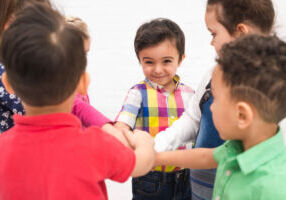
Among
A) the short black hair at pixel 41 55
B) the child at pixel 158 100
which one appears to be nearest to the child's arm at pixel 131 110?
the child at pixel 158 100

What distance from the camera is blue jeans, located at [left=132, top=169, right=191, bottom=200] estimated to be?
4.25ft

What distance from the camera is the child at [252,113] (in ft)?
2.21

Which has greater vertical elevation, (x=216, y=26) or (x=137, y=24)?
(x=137, y=24)

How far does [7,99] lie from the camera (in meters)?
0.91

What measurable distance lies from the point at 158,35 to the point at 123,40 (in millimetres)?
1009

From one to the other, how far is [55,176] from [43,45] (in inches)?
9.9

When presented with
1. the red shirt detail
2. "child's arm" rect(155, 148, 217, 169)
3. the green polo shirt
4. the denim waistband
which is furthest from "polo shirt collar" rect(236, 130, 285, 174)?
the denim waistband

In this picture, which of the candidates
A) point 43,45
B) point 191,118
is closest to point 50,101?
point 43,45

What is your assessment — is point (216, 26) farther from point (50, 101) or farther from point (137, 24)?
point (137, 24)

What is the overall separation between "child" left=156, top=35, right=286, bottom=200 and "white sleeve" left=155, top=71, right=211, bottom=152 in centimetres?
33

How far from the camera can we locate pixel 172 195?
131 centimetres

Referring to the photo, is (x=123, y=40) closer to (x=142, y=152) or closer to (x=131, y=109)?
(x=131, y=109)

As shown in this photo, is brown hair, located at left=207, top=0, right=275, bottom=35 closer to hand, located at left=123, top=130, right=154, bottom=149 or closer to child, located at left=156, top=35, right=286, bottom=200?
child, located at left=156, top=35, right=286, bottom=200

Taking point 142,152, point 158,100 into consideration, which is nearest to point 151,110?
point 158,100
